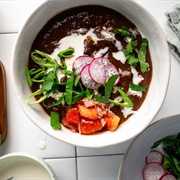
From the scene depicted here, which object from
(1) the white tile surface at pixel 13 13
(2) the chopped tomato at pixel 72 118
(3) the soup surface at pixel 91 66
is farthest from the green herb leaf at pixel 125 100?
(1) the white tile surface at pixel 13 13

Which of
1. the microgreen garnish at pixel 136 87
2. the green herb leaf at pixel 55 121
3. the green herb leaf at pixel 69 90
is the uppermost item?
the microgreen garnish at pixel 136 87

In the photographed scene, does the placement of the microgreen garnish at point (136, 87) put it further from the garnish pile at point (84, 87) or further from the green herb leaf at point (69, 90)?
the green herb leaf at point (69, 90)

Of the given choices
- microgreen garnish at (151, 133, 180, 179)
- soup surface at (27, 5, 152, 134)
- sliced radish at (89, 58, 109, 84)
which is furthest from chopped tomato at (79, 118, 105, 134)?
microgreen garnish at (151, 133, 180, 179)

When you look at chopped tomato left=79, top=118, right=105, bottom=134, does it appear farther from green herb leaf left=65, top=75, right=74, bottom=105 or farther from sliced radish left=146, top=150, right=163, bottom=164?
sliced radish left=146, top=150, right=163, bottom=164

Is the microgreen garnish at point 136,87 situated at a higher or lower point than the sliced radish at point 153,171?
higher

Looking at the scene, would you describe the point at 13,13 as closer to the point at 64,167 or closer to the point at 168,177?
the point at 64,167

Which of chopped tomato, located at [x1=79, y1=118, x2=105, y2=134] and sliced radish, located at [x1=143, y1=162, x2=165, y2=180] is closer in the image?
chopped tomato, located at [x1=79, y1=118, x2=105, y2=134]

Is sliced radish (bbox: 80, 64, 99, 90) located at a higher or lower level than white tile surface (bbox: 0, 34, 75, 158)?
higher
